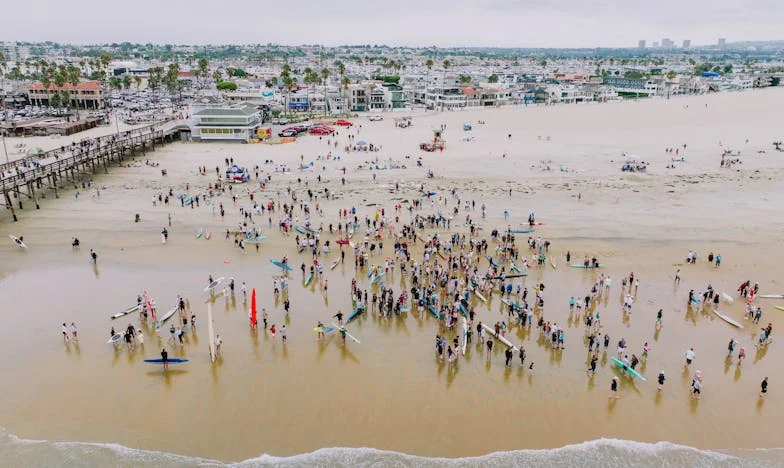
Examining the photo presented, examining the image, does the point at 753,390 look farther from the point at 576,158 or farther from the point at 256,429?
the point at 576,158

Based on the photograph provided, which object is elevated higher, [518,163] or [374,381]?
[518,163]

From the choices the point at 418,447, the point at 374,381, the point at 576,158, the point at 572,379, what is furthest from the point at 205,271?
the point at 576,158

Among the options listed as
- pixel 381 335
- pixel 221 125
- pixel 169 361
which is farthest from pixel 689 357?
pixel 221 125

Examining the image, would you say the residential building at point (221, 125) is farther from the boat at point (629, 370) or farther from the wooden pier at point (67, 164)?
the boat at point (629, 370)

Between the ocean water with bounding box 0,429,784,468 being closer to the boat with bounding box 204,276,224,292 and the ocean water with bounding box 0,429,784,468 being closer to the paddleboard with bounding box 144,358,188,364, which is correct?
the paddleboard with bounding box 144,358,188,364

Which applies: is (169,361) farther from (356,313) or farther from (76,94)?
(76,94)

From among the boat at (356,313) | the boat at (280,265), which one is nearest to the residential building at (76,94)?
the boat at (280,265)
